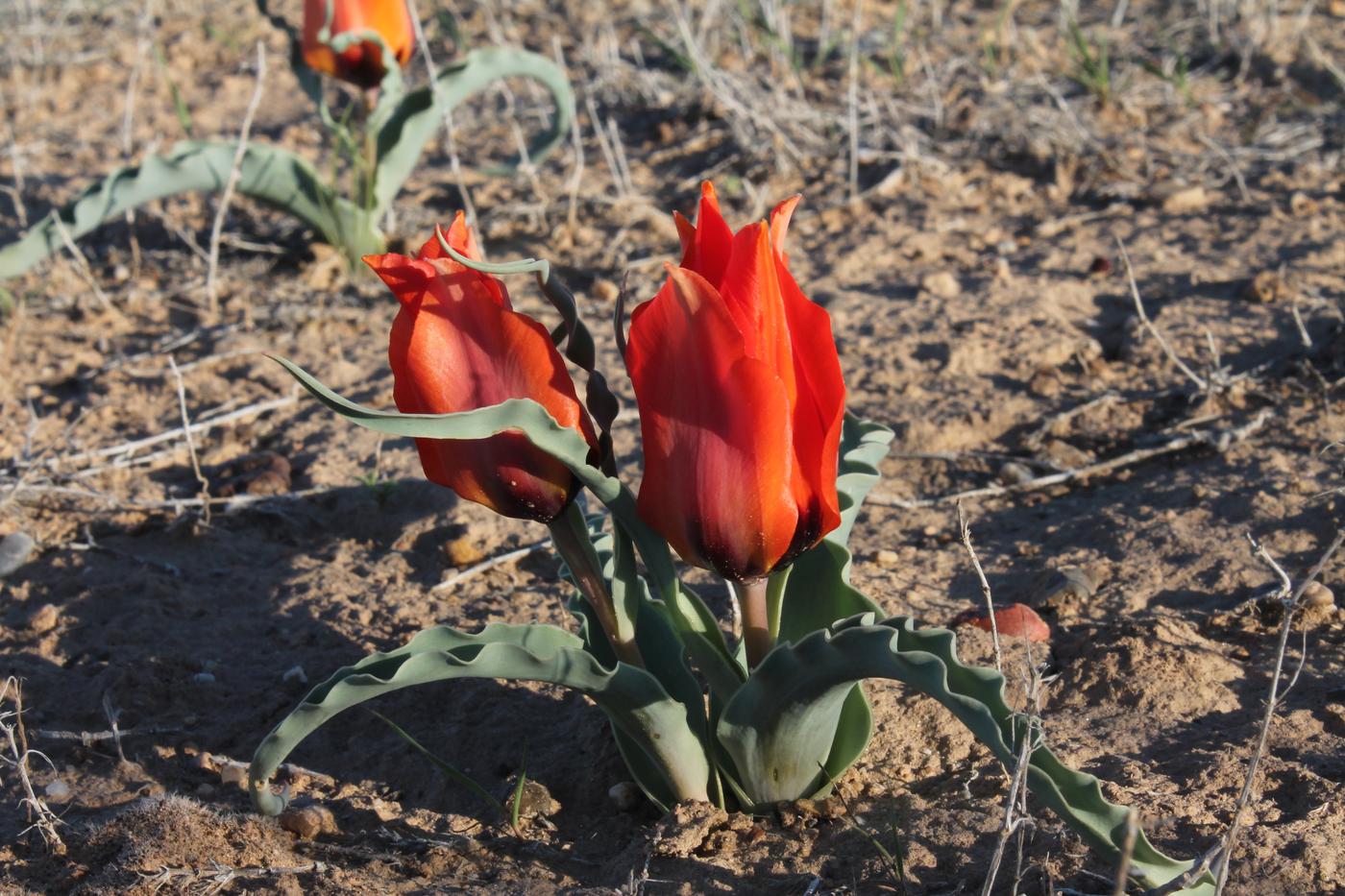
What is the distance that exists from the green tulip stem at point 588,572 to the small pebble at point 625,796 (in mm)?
326

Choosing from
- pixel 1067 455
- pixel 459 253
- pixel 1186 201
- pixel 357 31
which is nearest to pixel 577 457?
pixel 459 253

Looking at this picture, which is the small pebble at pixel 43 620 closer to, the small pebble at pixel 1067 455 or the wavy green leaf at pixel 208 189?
the wavy green leaf at pixel 208 189

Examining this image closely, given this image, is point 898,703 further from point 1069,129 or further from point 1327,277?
point 1069,129

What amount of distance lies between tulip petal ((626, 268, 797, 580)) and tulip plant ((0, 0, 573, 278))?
294cm

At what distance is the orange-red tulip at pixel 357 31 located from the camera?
4254mm

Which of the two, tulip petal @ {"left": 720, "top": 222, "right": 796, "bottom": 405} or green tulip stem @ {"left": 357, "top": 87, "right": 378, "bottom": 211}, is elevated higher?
tulip petal @ {"left": 720, "top": 222, "right": 796, "bottom": 405}

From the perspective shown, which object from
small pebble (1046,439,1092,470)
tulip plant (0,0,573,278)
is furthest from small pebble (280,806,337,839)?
tulip plant (0,0,573,278)

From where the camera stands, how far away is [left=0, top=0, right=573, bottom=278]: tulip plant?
4246 mm

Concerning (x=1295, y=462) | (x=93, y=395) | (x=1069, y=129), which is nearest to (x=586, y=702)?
(x=1295, y=462)

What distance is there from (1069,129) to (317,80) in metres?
2.49

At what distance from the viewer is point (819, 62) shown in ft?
18.6

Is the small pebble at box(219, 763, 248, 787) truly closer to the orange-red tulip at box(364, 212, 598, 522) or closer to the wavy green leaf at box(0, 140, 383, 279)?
the orange-red tulip at box(364, 212, 598, 522)

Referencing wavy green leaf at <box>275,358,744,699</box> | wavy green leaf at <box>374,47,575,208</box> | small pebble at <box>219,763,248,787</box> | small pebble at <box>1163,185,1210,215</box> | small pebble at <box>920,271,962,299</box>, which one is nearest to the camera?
wavy green leaf at <box>275,358,744,699</box>

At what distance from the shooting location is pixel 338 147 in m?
4.52
